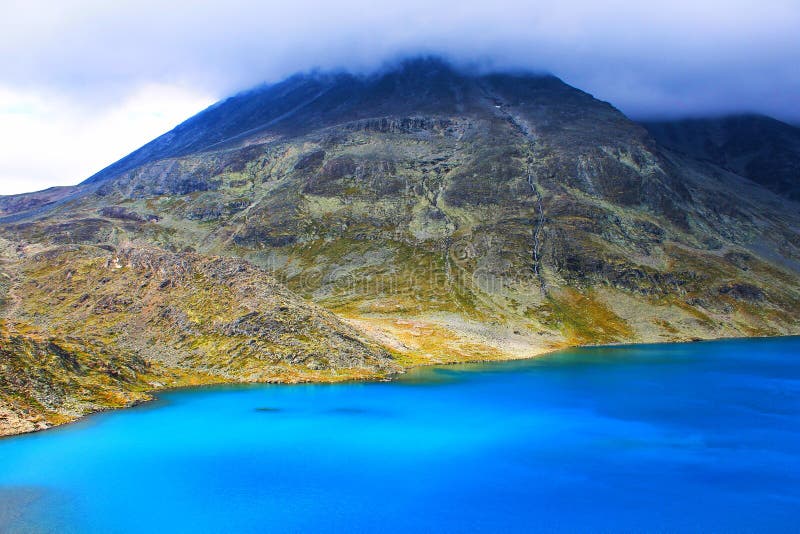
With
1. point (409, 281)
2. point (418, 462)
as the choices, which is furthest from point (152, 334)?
point (409, 281)

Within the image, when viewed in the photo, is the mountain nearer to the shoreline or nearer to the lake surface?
the shoreline

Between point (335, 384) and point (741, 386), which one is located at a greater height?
point (335, 384)

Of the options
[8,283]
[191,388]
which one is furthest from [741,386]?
[8,283]

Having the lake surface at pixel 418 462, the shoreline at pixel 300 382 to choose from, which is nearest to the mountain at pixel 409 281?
the shoreline at pixel 300 382

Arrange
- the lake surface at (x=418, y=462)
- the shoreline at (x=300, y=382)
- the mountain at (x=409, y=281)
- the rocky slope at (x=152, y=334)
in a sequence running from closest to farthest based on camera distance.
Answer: the lake surface at (x=418, y=462) → the shoreline at (x=300, y=382) → the rocky slope at (x=152, y=334) → the mountain at (x=409, y=281)

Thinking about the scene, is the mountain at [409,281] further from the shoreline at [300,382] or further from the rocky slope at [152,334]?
the shoreline at [300,382]

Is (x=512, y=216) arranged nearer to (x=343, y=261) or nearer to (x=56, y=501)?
(x=343, y=261)

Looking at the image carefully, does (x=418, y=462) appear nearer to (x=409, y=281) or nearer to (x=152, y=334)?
(x=152, y=334)

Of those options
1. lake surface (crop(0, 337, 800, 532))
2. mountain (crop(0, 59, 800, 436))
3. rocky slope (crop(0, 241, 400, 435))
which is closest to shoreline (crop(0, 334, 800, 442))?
rocky slope (crop(0, 241, 400, 435))
